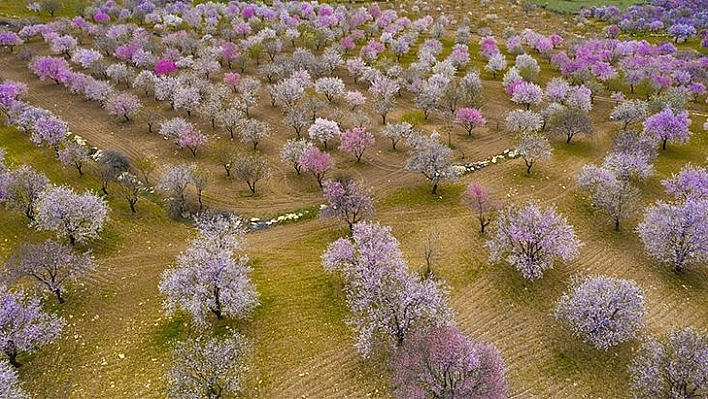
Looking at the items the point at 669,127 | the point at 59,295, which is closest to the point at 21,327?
the point at 59,295

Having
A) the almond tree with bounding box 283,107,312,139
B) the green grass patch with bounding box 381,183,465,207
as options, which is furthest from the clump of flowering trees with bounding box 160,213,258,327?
the almond tree with bounding box 283,107,312,139

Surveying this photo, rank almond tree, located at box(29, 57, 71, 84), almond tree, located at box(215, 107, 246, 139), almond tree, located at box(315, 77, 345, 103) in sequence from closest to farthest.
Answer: almond tree, located at box(215, 107, 246, 139) < almond tree, located at box(315, 77, 345, 103) < almond tree, located at box(29, 57, 71, 84)

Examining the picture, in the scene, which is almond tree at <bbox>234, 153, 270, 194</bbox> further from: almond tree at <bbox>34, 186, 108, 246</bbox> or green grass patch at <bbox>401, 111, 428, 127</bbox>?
green grass patch at <bbox>401, 111, 428, 127</bbox>

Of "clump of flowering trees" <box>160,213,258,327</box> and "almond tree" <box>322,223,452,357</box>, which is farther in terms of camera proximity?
"clump of flowering trees" <box>160,213,258,327</box>

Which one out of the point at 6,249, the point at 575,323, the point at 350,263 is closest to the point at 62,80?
the point at 6,249

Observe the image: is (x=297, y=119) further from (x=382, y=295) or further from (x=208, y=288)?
(x=382, y=295)

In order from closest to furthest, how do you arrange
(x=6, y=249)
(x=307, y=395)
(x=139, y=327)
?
(x=307, y=395) < (x=139, y=327) < (x=6, y=249)

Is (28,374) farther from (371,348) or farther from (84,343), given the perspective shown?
(371,348)

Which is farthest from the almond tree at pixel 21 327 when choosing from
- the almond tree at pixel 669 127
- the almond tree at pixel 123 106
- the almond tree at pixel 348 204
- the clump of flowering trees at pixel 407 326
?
the almond tree at pixel 669 127
